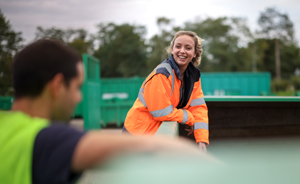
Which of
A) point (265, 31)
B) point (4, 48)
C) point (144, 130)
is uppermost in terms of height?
point (265, 31)

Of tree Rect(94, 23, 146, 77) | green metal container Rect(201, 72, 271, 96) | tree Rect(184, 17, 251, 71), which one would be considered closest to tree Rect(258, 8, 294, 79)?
tree Rect(184, 17, 251, 71)

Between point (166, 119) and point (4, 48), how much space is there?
13.1 metres

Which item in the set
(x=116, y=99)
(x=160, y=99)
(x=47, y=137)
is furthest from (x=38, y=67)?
(x=116, y=99)

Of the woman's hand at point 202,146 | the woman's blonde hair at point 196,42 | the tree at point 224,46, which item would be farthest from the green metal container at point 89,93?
the tree at point 224,46

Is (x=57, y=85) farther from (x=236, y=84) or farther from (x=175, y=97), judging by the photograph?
(x=236, y=84)

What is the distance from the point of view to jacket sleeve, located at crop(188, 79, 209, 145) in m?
2.29

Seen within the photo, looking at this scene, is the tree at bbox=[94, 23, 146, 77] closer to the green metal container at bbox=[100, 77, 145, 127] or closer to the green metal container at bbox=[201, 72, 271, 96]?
the green metal container at bbox=[201, 72, 271, 96]

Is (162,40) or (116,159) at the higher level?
(162,40)

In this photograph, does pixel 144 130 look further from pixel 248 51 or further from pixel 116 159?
pixel 248 51

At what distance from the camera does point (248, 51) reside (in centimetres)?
5241

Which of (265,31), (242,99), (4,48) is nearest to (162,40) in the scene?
(265,31)

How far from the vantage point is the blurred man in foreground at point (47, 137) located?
1.85 feet

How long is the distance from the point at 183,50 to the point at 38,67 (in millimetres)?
1814

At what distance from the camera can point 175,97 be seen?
2281mm
